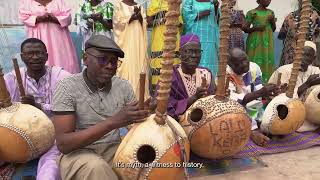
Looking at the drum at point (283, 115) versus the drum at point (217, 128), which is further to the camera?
the drum at point (283, 115)

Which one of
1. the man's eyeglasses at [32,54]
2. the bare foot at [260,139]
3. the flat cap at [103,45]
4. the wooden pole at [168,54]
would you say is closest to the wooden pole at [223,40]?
the wooden pole at [168,54]

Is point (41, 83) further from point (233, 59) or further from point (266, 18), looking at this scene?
point (266, 18)

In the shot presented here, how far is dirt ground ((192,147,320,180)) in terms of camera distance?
3395 mm

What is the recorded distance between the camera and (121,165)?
2457 mm

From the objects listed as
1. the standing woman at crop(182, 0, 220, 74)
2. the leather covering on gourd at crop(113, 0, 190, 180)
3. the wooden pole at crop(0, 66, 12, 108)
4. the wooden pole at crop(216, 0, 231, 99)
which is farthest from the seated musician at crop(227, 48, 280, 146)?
the wooden pole at crop(0, 66, 12, 108)

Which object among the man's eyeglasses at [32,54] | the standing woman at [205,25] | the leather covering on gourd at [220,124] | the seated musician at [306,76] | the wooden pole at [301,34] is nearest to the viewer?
the leather covering on gourd at [220,124]

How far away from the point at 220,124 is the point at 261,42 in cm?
351

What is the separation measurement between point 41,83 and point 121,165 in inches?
58.2

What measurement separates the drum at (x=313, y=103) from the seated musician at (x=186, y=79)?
4.53 feet

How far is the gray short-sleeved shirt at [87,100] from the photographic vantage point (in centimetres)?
249

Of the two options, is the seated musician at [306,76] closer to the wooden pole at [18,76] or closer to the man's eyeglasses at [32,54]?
the man's eyeglasses at [32,54]

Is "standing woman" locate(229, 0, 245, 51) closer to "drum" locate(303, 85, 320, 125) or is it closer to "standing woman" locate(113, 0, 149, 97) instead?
"standing woman" locate(113, 0, 149, 97)

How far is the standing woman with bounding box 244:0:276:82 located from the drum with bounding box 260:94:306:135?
2318mm

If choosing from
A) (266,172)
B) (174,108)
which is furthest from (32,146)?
(266,172)
